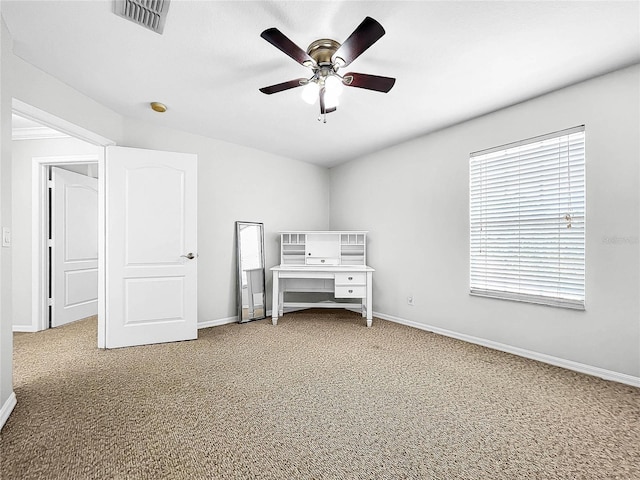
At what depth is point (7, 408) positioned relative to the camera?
6.46 feet

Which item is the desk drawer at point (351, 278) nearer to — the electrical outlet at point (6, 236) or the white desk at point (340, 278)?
the white desk at point (340, 278)

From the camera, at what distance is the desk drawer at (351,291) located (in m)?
4.20

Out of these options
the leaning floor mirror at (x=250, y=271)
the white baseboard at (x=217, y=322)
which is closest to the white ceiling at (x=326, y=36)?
the leaning floor mirror at (x=250, y=271)

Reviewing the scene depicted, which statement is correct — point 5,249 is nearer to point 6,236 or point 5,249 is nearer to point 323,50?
point 6,236

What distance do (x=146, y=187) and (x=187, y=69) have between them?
1.45 metres

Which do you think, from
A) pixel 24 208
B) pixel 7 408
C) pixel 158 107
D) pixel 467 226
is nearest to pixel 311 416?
pixel 7 408

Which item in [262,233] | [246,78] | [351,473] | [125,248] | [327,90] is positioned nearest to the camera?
[351,473]

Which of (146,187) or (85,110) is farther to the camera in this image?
(146,187)

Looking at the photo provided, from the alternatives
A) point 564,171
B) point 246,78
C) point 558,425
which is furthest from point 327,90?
point 558,425

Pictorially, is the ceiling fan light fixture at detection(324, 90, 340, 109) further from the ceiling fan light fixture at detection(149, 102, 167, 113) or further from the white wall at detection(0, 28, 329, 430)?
the white wall at detection(0, 28, 329, 430)

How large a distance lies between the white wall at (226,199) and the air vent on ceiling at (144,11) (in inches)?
76.6

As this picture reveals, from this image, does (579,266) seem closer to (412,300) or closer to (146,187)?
(412,300)

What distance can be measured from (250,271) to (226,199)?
41.5 inches

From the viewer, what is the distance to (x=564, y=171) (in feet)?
9.20
